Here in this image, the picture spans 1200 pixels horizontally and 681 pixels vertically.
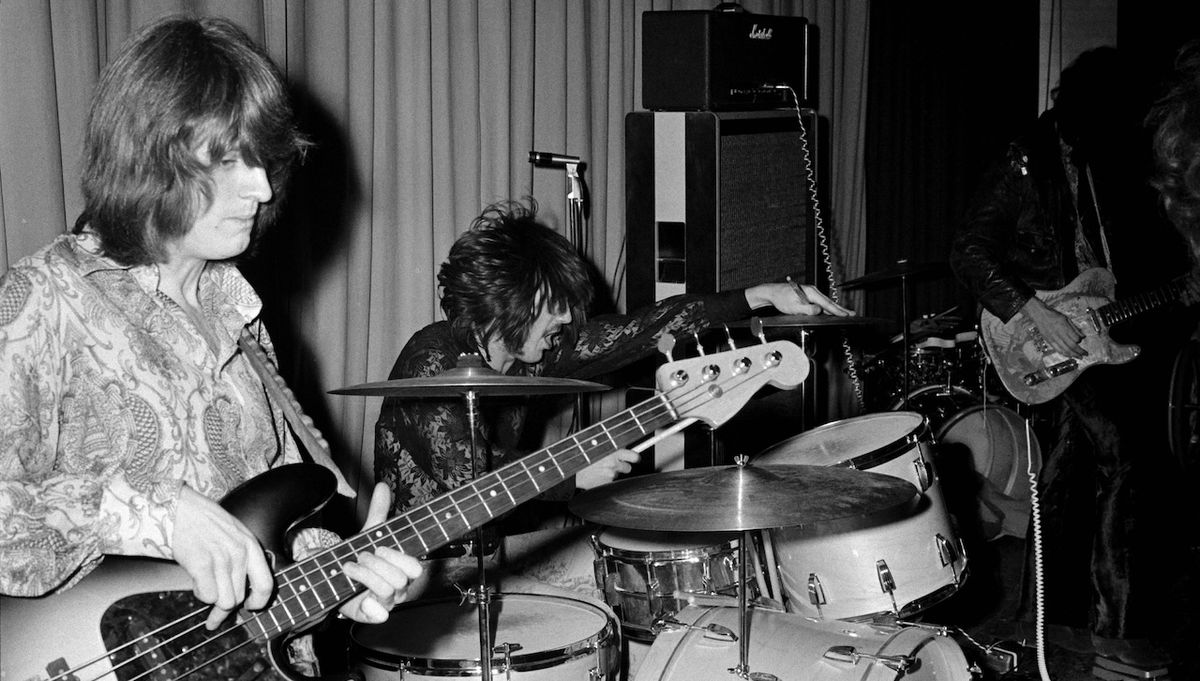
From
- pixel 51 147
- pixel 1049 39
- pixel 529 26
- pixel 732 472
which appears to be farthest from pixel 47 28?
pixel 1049 39

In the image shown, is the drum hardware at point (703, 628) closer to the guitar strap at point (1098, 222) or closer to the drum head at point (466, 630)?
the drum head at point (466, 630)

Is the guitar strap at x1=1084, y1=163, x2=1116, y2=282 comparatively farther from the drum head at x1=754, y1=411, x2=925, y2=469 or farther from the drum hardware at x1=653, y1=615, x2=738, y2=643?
the drum hardware at x1=653, y1=615, x2=738, y2=643

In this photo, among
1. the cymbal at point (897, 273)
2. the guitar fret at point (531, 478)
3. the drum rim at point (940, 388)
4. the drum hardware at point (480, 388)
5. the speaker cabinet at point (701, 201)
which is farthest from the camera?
the drum rim at point (940, 388)

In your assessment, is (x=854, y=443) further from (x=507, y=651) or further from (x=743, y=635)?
(x=507, y=651)

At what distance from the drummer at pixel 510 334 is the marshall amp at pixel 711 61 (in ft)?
3.01

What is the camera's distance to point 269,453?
67.5 inches

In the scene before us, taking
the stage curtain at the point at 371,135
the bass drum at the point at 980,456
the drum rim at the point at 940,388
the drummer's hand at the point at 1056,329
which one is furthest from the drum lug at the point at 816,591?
the bass drum at the point at 980,456

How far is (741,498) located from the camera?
2066 millimetres

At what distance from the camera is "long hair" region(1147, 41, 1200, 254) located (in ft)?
6.30

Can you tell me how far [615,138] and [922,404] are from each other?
1752mm

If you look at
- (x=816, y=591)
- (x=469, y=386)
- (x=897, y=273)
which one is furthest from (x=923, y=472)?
(x=897, y=273)

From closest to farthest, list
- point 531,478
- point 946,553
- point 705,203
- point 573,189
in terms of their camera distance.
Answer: point 531,478
point 946,553
point 705,203
point 573,189

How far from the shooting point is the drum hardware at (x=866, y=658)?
2.03m

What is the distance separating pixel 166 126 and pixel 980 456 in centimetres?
402
